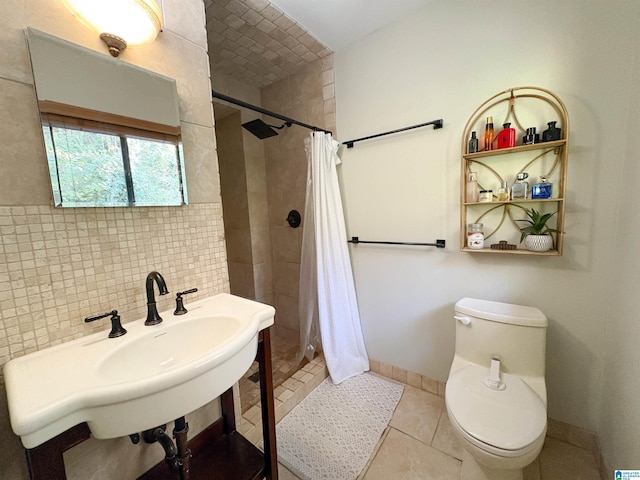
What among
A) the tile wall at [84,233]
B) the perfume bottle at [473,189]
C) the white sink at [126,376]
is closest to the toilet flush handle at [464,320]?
the perfume bottle at [473,189]

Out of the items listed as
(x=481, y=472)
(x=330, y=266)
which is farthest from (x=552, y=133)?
(x=481, y=472)

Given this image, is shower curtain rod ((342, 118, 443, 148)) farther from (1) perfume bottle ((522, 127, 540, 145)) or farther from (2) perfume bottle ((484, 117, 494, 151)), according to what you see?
(1) perfume bottle ((522, 127, 540, 145))

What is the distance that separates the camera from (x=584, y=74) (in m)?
1.13

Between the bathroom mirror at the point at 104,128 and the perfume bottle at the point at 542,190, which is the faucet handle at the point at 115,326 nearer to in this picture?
the bathroom mirror at the point at 104,128

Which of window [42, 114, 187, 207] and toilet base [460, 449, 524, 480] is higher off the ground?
window [42, 114, 187, 207]

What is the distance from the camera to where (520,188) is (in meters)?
1.25

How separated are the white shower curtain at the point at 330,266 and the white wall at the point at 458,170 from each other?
122 mm

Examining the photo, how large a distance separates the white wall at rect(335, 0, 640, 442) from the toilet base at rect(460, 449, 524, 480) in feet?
1.77

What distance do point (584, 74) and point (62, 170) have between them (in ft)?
6.97

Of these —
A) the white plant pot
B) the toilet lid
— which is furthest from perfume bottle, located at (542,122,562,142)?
the toilet lid

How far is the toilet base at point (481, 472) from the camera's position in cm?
101

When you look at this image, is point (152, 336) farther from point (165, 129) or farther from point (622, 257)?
point (622, 257)

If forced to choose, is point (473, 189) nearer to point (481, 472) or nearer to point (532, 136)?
point (532, 136)

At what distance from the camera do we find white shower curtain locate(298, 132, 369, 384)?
5.80ft
